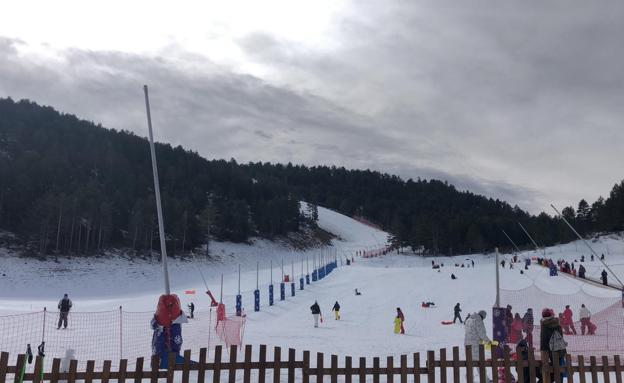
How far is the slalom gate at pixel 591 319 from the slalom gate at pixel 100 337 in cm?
1076

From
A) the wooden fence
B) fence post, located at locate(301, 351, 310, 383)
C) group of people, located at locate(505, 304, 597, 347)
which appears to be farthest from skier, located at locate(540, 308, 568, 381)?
fence post, located at locate(301, 351, 310, 383)

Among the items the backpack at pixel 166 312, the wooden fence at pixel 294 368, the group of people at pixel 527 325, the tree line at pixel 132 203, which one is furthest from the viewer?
the tree line at pixel 132 203

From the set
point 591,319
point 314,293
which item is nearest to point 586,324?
point 591,319

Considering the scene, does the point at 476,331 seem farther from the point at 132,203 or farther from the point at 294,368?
the point at 132,203

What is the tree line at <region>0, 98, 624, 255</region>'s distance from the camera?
234 ft

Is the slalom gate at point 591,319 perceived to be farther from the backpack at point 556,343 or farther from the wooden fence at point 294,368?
the wooden fence at point 294,368

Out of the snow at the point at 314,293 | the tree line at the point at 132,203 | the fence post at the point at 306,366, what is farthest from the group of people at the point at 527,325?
the tree line at the point at 132,203

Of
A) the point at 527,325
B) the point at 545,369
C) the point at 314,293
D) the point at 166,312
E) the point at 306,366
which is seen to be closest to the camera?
the point at 306,366

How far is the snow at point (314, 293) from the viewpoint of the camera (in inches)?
838

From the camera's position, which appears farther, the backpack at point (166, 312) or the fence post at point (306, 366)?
the backpack at point (166, 312)

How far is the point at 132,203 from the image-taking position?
8700 cm

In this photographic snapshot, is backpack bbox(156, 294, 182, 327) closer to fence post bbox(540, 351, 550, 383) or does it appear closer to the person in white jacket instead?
the person in white jacket

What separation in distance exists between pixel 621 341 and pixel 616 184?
11598 cm

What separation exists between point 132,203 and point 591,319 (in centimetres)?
7588
